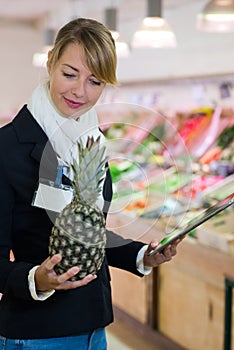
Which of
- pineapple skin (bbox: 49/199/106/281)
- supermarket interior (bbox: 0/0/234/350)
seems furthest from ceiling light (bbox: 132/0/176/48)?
pineapple skin (bbox: 49/199/106/281)

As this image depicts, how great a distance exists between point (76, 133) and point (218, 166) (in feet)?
11.2

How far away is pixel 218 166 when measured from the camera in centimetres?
474

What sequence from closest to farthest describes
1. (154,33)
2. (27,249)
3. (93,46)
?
(93,46)
(27,249)
(154,33)

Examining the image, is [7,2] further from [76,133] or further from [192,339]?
[76,133]

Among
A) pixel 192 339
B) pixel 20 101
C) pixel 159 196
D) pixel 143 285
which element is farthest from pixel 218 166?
pixel 20 101

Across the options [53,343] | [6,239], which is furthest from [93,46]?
[53,343]

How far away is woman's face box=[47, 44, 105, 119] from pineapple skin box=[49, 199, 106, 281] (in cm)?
26

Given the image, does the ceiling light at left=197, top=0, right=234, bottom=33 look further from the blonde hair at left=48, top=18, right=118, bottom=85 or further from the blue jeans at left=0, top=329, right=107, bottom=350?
the blue jeans at left=0, top=329, right=107, bottom=350

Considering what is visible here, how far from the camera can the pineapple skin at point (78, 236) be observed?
4.48ft

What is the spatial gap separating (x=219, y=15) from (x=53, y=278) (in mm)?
2587

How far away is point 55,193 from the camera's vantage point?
1.40 metres

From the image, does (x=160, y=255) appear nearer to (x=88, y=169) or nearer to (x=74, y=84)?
(x=88, y=169)

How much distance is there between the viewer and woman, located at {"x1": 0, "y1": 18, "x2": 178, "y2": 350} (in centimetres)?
145

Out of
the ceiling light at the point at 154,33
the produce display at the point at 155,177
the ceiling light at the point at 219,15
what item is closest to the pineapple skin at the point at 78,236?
the produce display at the point at 155,177
